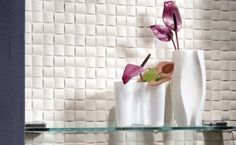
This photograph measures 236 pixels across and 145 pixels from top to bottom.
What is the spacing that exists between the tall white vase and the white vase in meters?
0.04

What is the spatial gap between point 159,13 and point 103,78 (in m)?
0.21

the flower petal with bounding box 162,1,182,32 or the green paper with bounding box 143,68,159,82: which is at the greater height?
the flower petal with bounding box 162,1,182,32

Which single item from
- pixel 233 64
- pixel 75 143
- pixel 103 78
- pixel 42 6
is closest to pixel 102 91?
pixel 103 78

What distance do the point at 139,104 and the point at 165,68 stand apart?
0.10 meters

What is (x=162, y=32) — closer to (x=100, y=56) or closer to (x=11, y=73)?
(x=100, y=56)

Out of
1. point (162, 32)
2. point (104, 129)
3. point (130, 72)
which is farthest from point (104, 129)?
point (162, 32)

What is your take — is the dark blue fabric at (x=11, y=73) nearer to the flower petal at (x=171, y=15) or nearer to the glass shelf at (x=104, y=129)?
the glass shelf at (x=104, y=129)

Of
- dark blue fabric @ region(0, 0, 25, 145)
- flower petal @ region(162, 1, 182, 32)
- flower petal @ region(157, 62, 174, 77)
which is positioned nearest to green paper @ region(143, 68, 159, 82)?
flower petal @ region(157, 62, 174, 77)

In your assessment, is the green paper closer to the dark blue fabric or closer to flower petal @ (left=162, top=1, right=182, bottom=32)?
flower petal @ (left=162, top=1, right=182, bottom=32)

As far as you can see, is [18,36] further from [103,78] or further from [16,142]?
[103,78]

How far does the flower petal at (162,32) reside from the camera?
1.05m

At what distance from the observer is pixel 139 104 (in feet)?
3.23

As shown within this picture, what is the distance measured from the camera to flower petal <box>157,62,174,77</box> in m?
0.99

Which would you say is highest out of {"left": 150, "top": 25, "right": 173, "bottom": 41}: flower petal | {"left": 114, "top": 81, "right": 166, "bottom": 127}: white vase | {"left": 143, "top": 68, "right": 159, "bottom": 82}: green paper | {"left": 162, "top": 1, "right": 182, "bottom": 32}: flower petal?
{"left": 162, "top": 1, "right": 182, "bottom": 32}: flower petal
